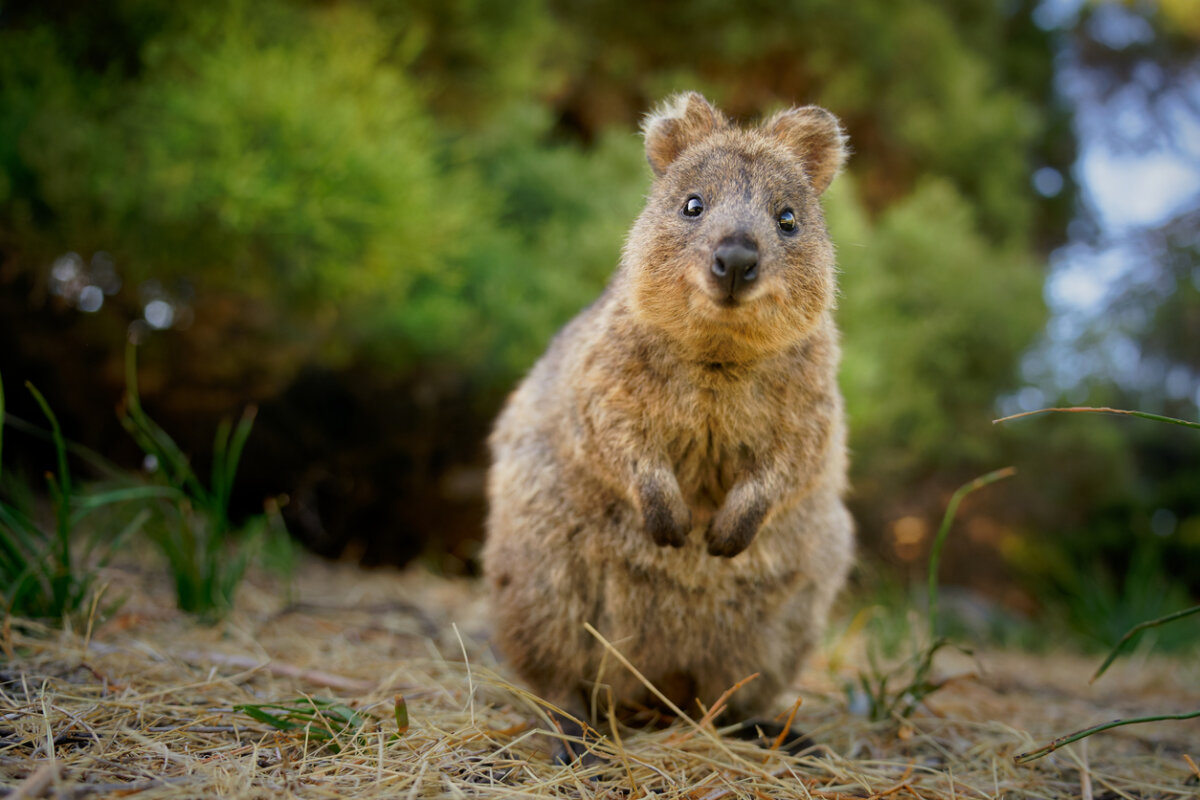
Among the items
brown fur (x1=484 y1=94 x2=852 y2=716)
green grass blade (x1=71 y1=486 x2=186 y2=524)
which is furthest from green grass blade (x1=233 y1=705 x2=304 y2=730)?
green grass blade (x1=71 y1=486 x2=186 y2=524)

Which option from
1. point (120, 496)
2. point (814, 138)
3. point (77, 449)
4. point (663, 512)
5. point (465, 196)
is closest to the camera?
point (663, 512)

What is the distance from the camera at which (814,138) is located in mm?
2713

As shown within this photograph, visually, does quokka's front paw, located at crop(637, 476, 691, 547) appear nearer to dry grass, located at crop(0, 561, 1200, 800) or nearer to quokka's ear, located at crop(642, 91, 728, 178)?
dry grass, located at crop(0, 561, 1200, 800)

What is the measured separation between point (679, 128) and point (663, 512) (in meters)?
1.36

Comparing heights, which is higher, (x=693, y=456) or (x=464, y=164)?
(x=464, y=164)

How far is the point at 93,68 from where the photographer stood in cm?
462

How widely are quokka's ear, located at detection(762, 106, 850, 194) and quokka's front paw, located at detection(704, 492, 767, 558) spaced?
3.79 feet

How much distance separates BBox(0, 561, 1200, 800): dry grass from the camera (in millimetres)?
1801

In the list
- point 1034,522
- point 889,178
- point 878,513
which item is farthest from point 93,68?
point 1034,522

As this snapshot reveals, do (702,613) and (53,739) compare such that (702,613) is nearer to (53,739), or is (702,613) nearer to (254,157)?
(53,739)

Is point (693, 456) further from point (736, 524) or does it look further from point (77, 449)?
point (77, 449)

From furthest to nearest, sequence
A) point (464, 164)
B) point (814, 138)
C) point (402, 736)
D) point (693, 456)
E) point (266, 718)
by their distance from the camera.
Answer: point (464, 164)
point (814, 138)
point (693, 456)
point (402, 736)
point (266, 718)

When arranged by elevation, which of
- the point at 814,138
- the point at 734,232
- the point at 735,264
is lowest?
the point at 735,264

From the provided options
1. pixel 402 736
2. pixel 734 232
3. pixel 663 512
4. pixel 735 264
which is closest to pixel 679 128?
pixel 734 232
